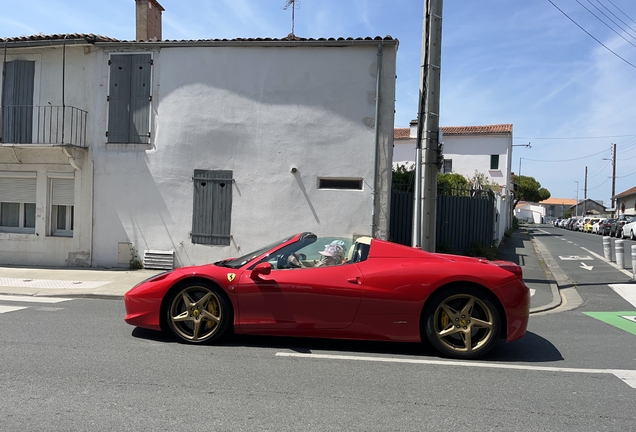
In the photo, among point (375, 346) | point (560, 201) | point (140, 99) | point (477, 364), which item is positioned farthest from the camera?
point (560, 201)

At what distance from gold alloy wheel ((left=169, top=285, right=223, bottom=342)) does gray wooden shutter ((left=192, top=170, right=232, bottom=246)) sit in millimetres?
6048

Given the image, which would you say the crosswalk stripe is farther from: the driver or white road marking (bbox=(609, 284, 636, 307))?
white road marking (bbox=(609, 284, 636, 307))

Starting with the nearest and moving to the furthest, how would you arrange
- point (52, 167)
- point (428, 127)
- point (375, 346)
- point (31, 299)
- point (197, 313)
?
point (197, 313) < point (375, 346) < point (31, 299) < point (428, 127) < point (52, 167)

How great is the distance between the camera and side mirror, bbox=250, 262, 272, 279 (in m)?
5.12

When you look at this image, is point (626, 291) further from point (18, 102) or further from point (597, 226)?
point (597, 226)

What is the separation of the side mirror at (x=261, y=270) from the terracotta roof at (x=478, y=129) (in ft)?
115

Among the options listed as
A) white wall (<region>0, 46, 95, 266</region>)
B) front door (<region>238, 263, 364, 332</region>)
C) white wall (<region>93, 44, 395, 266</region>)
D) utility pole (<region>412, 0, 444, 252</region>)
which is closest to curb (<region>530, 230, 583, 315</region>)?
utility pole (<region>412, 0, 444, 252</region>)

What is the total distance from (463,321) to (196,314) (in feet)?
9.26

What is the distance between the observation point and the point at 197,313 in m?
5.37

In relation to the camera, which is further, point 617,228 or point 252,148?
point 617,228

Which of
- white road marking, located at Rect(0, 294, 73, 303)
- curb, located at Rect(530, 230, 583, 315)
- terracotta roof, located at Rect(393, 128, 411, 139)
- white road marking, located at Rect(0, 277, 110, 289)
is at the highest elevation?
terracotta roof, located at Rect(393, 128, 411, 139)

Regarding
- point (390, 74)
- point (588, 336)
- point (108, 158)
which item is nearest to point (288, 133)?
point (390, 74)

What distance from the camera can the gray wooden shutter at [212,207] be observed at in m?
11.4

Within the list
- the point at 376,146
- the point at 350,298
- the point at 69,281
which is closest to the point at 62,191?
the point at 69,281
